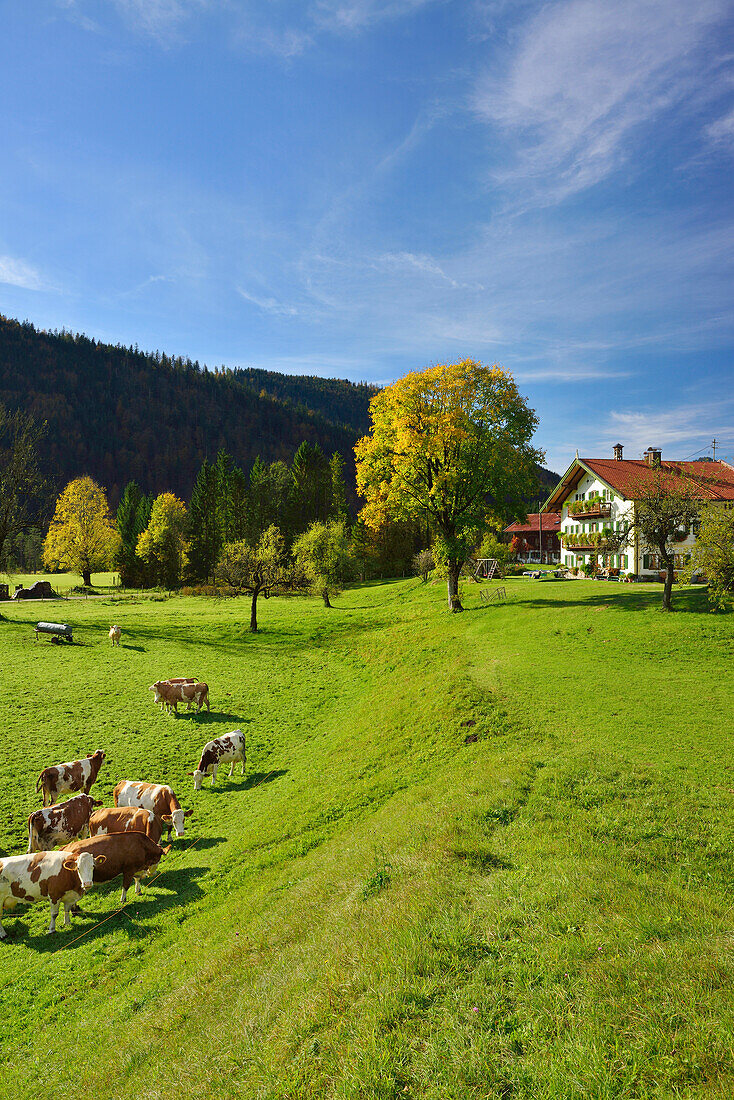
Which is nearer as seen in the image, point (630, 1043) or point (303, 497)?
point (630, 1043)

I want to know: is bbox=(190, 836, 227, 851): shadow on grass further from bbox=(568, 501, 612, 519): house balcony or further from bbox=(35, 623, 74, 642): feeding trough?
bbox=(568, 501, 612, 519): house balcony

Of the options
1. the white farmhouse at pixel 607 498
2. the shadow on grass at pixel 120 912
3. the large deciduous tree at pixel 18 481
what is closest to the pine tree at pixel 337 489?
the white farmhouse at pixel 607 498

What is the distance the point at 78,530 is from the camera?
74875 millimetres

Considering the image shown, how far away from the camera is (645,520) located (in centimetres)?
2722

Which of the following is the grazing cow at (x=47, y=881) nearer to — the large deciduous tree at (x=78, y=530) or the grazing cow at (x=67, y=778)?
the grazing cow at (x=67, y=778)

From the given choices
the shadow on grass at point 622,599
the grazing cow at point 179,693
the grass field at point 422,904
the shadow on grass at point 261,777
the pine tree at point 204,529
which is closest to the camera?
the grass field at point 422,904

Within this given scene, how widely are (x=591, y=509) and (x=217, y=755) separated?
45.8 m

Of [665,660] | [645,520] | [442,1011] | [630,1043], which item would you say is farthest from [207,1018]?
[645,520]

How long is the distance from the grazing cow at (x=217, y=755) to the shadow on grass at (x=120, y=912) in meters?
5.20

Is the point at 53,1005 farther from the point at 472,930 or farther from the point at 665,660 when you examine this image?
the point at 665,660

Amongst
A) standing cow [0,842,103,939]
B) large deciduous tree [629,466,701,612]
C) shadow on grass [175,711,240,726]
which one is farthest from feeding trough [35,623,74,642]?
large deciduous tree [629,466,701,612]

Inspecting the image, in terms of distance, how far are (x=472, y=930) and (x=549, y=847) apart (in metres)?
2.93

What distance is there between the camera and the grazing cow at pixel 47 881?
10539 millimetres

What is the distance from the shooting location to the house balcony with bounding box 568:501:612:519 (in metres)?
50.1
